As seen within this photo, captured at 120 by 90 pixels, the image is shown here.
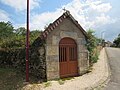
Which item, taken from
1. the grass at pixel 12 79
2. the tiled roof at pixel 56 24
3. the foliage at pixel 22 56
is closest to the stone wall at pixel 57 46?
the tiled roof at pixel 56 24

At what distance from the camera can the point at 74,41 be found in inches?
535

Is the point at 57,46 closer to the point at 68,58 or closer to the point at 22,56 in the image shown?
the point at 68,58

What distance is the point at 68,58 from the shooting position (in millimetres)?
13094

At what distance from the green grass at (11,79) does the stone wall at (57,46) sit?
1874 mm

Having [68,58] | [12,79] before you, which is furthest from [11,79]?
[68,58]

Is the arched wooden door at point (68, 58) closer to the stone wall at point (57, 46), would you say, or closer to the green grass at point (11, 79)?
the stone wall at point (57, 46)

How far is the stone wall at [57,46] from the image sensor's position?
11.8 metres

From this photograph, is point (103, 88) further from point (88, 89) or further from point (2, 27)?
point (2, 27)

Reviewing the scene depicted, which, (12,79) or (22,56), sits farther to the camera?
(22,56)

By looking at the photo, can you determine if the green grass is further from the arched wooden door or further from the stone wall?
the arched wooden door

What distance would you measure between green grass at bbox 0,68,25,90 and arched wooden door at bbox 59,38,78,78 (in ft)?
9.10

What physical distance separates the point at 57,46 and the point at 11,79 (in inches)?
141

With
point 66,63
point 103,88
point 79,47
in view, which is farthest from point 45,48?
point 103,88

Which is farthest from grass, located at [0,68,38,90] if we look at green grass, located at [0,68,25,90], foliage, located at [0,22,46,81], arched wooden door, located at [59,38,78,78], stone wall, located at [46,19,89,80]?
arched wooden door, located at [59,38,78,78]
